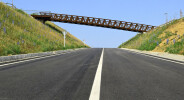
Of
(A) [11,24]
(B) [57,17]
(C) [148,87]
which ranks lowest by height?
(C) [148,87]

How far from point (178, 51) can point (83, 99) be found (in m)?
17.4

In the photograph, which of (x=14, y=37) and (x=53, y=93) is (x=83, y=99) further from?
(x=14, y=37)

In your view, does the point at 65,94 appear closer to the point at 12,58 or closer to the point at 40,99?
the point at 40,99

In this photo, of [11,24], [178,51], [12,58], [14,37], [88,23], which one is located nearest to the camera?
[12,58]

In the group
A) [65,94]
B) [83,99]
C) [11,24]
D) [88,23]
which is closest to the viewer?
[83,99]

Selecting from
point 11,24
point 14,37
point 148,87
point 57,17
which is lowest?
point 148,87

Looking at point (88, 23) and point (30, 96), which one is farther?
point (88, 23)

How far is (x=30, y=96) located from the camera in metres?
4.08

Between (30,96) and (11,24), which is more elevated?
(11,24)

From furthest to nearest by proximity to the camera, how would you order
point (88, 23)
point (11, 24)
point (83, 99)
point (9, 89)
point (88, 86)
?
point (88, 23) → point (11, 24) → point (88, 86) → point (9, 89) → point (83, 99)

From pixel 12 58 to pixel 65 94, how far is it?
11.1m

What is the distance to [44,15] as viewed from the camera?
57.1 meters

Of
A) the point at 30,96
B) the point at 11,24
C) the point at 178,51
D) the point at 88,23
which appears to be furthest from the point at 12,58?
the point at 88,23

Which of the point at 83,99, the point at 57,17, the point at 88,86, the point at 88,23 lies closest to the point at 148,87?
the point at 88,86
